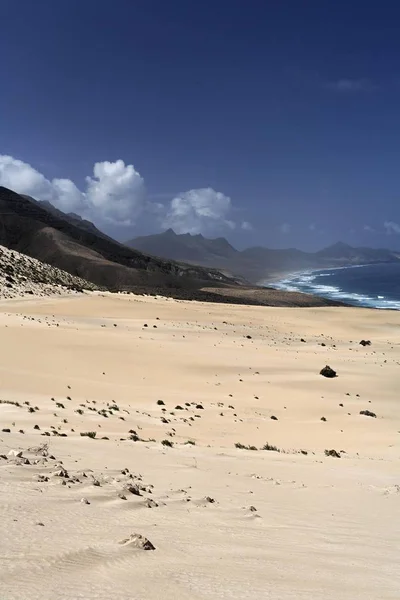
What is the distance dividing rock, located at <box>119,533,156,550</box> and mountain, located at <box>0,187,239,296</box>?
243 ft

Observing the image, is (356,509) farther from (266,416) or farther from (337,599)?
(266,416)

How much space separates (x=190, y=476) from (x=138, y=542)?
4006 mm

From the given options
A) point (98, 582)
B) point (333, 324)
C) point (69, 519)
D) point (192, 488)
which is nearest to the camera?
point (98, 582)

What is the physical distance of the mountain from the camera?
89.1m

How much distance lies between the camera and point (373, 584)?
4230 mm

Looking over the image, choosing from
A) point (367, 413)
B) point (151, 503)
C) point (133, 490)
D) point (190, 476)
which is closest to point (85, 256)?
point (367, 413)

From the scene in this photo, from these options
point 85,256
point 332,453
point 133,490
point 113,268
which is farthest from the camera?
point 85,256

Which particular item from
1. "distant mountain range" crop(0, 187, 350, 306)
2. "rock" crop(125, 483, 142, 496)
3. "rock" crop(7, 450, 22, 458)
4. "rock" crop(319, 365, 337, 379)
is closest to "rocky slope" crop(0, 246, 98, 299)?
"distant mountain range" crop(0, 187, 350, 306)

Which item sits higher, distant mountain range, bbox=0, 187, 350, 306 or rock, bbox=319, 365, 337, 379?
distant mountain range, bbox=0, 187, 350, 306

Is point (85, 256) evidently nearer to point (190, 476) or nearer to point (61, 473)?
point (190, 476)

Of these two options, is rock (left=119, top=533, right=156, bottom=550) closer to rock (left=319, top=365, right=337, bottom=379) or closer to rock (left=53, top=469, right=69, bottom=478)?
rock (left=53, top=469, right=69, bottom=478)

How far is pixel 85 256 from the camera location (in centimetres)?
9788

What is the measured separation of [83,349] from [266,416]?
36.6ft

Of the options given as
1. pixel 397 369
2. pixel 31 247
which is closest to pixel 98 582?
pixel 397 369
